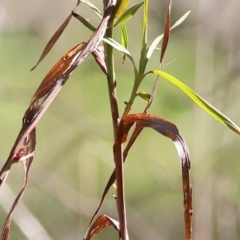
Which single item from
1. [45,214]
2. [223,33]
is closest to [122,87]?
[223,33]

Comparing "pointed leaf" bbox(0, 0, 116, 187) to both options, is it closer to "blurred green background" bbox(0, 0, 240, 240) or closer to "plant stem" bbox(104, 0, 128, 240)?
"plant stem" bbox(104, 0, 128, 240)

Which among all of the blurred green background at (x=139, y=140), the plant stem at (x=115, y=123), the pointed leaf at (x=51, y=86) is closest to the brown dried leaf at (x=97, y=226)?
the plant stem at (x=115, y=123)

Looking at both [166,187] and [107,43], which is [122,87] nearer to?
[166,187]

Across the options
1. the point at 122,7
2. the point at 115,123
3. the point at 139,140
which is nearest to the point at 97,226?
the point at 115,123

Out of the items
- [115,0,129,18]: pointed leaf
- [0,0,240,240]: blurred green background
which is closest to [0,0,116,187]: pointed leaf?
[115,0,129,18]: pointed leaf

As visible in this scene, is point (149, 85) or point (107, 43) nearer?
point (107, 43)

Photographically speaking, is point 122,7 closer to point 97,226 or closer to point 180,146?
point 180,146

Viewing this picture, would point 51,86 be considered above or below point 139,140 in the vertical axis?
above

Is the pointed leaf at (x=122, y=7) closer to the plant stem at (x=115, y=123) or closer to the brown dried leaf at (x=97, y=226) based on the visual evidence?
the plant stem at (x=115, y=123)
